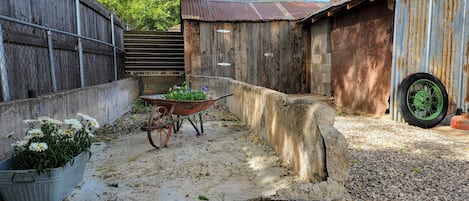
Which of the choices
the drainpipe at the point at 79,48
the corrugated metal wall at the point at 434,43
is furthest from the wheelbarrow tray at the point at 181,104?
the corrugated metal wall at the point at 434,43

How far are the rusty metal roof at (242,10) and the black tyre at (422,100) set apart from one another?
19.2ft

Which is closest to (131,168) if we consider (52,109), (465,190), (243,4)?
(52,109)

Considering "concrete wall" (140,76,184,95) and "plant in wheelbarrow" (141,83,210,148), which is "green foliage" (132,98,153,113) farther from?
"plant in wheelbarrow" (141,83,210,148)

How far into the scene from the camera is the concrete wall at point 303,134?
2.42 m

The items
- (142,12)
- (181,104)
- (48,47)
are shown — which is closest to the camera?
(48,47)

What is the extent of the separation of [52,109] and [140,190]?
1.91m

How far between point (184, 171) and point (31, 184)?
154cm

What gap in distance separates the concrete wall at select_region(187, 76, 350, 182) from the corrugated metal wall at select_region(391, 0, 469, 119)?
10.8 ft

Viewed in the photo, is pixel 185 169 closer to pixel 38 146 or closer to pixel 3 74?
pixel 38 146

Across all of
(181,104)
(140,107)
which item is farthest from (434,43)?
(140,107)

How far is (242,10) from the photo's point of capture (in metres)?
12.2

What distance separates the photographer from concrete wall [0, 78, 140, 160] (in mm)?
3105

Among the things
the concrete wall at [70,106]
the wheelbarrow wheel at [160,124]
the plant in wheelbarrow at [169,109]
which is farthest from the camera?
the plant in wheelbarrow at [169,109]

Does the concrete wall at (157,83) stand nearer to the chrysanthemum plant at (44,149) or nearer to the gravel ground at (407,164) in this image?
the gravel ground at (407,164)
